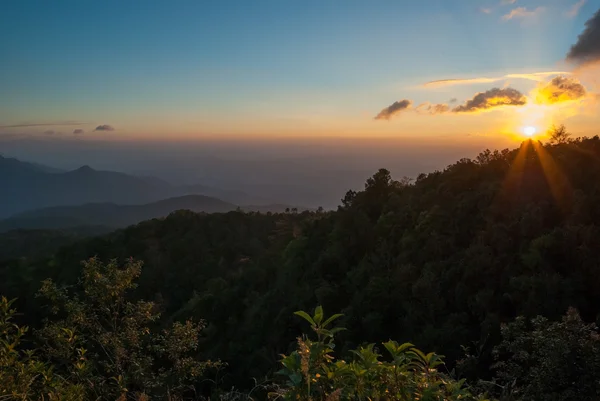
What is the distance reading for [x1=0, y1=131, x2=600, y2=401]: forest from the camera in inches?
163

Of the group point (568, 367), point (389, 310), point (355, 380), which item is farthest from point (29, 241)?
point (355, 380)

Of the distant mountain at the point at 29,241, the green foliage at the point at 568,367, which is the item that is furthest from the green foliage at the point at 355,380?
the distant mountain at the point at 29,241

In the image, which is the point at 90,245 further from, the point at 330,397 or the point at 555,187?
the point at 330,397

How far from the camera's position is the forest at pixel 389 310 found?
415 centimetres

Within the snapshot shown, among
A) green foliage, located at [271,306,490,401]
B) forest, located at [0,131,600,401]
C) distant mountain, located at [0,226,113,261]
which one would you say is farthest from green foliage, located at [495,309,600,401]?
distant mountain, located at [0,226,113,261]

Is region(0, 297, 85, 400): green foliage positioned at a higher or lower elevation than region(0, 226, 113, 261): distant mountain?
higher

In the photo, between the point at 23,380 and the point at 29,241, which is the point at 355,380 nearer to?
the point at 23,380

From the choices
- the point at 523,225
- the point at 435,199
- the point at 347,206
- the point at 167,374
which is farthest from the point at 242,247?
the point at 167,374

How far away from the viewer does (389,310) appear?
1678 cm

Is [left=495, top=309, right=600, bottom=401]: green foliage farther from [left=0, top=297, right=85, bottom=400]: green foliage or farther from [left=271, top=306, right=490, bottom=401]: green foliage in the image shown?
[left=0, top=297, right=85, bottom=400]: green foliage

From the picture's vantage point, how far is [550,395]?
5.82m

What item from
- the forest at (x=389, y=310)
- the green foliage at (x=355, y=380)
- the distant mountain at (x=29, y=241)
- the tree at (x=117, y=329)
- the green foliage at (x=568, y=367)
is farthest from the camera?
the distant mountain at (x=29, y=241)

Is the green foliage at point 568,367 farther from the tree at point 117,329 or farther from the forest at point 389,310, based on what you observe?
the tree at point 117,329

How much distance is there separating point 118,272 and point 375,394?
22.8ft
